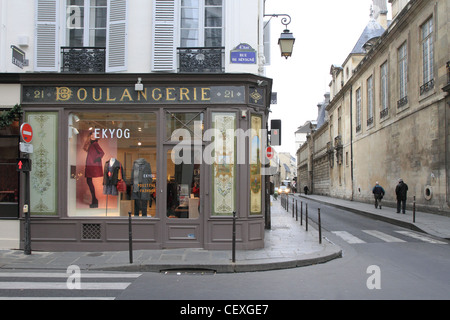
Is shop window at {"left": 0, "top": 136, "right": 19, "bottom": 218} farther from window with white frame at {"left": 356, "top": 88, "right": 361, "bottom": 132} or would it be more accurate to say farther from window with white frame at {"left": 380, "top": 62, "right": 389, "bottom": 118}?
window with white frame at {"left": 356, "top": 88, "right": 361, "bottom": 132}

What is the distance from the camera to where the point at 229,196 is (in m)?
9.66

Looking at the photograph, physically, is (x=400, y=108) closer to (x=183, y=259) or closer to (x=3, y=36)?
(x=183, y=259)

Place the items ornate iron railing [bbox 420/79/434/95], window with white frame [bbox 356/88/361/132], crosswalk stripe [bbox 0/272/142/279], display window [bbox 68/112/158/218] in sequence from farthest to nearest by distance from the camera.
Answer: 1. window with white frame [bbox 356/88/361/132]
2. ornate iron railing [bbox 420/79/434/95]
3. display window [bbox 68/112/158/218]
4. crosswalk stripe [bbox 0/272/142/279]

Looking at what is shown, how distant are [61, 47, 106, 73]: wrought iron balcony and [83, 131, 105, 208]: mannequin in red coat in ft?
5.52

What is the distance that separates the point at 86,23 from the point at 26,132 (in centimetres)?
324

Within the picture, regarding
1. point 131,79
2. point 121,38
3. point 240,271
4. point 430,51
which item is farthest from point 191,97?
point 430,51

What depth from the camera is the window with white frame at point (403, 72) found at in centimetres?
2317

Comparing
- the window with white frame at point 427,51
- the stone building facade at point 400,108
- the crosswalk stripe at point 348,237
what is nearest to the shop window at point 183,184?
the crosswalk stripe at point 348,237

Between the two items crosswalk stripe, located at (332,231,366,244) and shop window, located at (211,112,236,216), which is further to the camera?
crosswalk stripe, located at (332,231,366,244)

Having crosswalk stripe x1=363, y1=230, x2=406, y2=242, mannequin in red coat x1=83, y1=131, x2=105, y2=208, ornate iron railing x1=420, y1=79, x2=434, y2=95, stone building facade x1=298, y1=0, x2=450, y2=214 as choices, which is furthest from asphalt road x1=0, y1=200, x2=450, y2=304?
ornate iron railing x1=420, y1=79, x2=434, y2=95

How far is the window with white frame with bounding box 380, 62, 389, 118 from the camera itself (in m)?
26.6

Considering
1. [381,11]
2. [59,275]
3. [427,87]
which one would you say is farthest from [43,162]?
[381,11]

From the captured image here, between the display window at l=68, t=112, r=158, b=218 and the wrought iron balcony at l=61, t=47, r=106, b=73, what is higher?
the wrought iron balcony at l=61, t=47, r=106, b=73
